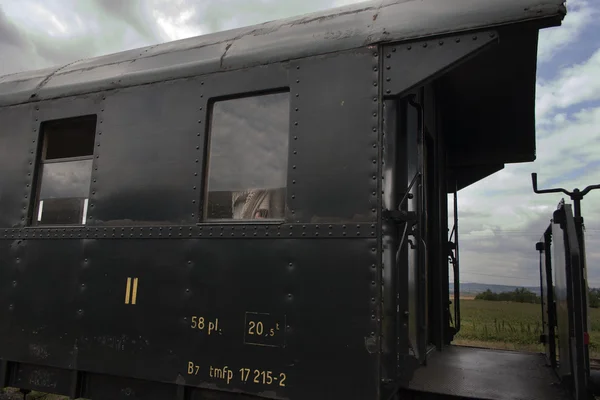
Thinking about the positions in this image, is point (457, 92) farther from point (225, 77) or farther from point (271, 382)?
point (271, 382)

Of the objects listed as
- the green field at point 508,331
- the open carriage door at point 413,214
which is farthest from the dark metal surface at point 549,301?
the green field at point 508,331

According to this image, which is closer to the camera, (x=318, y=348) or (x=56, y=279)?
(x=318, y=348)

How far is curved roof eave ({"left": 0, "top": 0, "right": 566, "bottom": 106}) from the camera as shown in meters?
2.74

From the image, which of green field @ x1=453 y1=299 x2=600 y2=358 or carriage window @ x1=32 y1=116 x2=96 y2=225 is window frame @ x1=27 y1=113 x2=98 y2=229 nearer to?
carriage window @ x1=32 y1=116 x2=96 y2=225

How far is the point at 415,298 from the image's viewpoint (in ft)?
→ 12.3

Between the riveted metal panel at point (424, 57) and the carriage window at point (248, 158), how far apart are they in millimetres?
715

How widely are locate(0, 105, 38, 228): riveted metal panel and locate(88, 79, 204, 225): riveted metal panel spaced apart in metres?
0.77

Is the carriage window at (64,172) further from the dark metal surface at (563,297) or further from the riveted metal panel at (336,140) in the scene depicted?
the dark metal surface at (563,297)

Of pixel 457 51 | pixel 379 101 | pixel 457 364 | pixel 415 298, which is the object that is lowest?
pixel 457 364

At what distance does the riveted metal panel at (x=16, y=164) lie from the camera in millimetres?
4043

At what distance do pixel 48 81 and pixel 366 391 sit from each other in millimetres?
3717

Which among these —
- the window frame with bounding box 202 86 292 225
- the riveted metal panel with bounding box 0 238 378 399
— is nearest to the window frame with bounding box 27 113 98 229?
the riveted metal panel with bounding box 0 238 378 399

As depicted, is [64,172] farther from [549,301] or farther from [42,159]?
[549,301]

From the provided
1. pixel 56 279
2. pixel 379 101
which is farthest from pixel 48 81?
pixel 379 101
